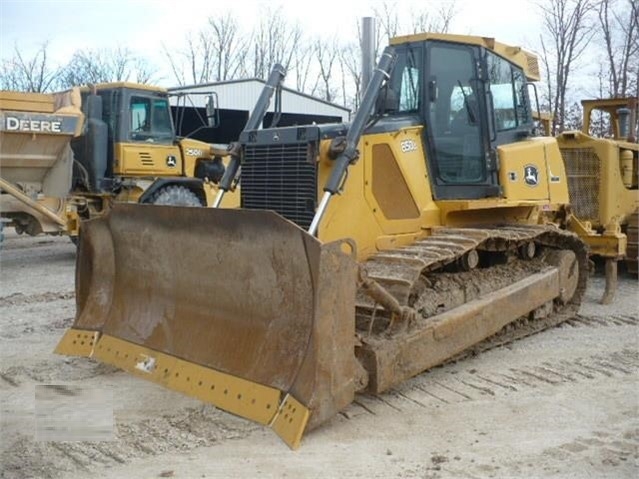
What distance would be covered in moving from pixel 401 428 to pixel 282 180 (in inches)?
77.6

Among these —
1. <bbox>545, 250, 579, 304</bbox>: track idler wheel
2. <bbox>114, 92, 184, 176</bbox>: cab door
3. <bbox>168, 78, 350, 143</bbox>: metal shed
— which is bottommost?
<bbox>545, 250, 579, 304</bbox>: track idler wheel

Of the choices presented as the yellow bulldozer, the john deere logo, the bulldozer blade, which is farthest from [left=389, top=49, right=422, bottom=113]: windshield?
the yellow bulldozer

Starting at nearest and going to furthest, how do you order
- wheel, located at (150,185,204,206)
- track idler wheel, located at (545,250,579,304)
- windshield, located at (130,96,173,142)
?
track idler wheel, located at (545,250,579,304) → windshield, located at (130,96,173,142) → wheel, located at (150,185,204,206)

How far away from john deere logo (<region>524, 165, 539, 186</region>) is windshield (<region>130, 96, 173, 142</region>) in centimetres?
629

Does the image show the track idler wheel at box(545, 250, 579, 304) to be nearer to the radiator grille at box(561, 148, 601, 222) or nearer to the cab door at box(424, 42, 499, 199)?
the cab door at box(424, 42, 499, 199)

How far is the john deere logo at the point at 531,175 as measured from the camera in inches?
244

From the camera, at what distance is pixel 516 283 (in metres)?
5.71

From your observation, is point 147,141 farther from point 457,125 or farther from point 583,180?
point 457,125

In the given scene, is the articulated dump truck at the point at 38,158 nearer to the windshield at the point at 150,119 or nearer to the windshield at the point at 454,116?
the windshield at the point at 150,119

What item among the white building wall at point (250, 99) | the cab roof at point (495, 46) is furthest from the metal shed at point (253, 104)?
the cab roof at point (495, 46)

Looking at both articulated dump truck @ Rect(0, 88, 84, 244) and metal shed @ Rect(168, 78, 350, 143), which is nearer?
articulated dump truck @ Rect(0, 88, 84, 244)

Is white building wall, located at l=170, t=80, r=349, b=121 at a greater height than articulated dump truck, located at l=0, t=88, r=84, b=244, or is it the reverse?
white building wall, located at l=170, t=80, r=349, b=121

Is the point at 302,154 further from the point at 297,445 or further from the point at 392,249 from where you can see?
the point at 297,445

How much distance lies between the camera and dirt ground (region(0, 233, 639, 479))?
3576 millimetres
